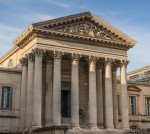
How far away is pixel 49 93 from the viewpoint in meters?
41.3

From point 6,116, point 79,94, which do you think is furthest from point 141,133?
point 6,116

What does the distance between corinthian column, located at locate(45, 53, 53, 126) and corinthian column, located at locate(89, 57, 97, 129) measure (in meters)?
4.56

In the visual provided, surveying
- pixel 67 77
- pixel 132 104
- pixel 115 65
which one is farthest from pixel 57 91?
pixel 132 104

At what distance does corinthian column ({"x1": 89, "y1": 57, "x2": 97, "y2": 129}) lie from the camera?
4059 cm

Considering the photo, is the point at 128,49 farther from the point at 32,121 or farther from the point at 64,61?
the point at 32,121

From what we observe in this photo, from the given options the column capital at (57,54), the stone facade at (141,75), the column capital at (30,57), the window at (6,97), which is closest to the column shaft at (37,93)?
the column capital at (30,57)

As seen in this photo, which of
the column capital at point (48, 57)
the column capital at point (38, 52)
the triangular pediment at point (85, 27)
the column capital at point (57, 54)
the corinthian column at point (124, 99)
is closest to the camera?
the column capital at point (38, 52)

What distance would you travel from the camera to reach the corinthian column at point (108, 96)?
42.0 meters

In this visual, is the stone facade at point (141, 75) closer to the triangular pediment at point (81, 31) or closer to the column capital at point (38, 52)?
the triangular pediment at point (81, 31)

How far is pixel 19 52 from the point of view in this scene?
4544 centimetres

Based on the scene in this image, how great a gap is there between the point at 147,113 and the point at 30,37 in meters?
23.0

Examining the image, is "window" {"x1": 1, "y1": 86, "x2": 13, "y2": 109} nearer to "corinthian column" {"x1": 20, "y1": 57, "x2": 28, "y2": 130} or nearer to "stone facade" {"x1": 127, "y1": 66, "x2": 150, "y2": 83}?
"corinthian column" {"x1": 20, "y1": 57, "x2": 28, "y2": 130}

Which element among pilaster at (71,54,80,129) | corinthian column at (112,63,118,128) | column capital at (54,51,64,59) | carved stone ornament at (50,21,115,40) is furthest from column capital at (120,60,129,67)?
column capital at (54,51,64,59)

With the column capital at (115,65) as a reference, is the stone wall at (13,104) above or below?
below
